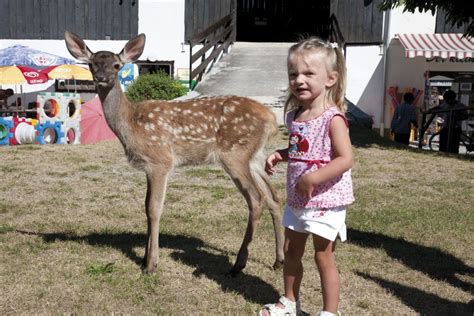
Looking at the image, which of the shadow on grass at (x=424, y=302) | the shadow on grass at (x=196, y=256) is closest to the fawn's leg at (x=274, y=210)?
the shadow on grass at (x=196, y=256)

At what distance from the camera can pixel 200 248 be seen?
5238 mm

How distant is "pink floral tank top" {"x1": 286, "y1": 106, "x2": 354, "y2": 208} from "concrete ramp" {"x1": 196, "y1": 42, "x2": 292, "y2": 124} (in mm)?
10419

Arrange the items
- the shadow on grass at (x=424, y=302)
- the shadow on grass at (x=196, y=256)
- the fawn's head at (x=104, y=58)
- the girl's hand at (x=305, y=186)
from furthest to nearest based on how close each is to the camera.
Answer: the fawn's head at (x=104, y=58) → the shadow on grass at (x=196, y=256) → the shadow on grass at (x=424, y=302) → the girl's hand at (x=305, y=186)

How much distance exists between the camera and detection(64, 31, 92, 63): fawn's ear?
5.07 metres

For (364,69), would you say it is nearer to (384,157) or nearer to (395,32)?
(395,32)

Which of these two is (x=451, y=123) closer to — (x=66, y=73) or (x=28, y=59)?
(x=66, y=73)

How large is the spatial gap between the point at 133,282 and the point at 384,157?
7.50 meters

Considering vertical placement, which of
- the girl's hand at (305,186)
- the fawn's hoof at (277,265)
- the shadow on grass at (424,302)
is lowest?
the shadow on grass at (424,302)

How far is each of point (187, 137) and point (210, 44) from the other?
45.4 ft

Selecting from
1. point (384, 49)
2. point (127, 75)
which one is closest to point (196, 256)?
point (127, 75)

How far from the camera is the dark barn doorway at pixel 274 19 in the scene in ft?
78.4

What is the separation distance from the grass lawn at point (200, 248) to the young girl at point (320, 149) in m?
0.81

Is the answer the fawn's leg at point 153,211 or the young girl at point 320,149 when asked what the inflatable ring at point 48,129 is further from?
the young girl at point 320,149

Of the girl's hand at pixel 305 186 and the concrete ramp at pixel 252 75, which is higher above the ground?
the concrete ramp at pixel 252 75
